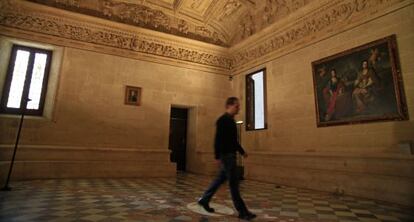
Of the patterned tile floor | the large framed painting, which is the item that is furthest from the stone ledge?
the large framed painting

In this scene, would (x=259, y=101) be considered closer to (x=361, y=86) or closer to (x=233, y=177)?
(x=361, y=86)

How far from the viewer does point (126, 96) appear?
809 centimetres

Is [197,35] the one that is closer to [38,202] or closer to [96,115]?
[96,115]

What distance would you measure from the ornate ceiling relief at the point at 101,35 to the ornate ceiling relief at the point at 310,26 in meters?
1.39

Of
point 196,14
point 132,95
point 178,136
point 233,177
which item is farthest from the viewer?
point 178,136

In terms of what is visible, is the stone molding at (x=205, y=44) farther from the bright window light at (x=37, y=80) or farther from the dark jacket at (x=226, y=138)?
the dark jacket at (x=226, y=138)

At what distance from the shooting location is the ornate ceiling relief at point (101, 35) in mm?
7055

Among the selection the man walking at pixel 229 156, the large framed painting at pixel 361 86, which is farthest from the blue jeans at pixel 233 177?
the large framed painting at pixel 361 86

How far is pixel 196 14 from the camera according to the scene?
9328mm

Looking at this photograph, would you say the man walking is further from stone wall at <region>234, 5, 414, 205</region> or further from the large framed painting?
the large framed painting

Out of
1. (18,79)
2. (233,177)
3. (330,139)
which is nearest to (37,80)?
(18,79)

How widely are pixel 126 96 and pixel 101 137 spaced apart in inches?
58.1

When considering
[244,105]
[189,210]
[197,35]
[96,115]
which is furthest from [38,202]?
[197,35]

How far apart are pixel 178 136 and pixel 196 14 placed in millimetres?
4578
